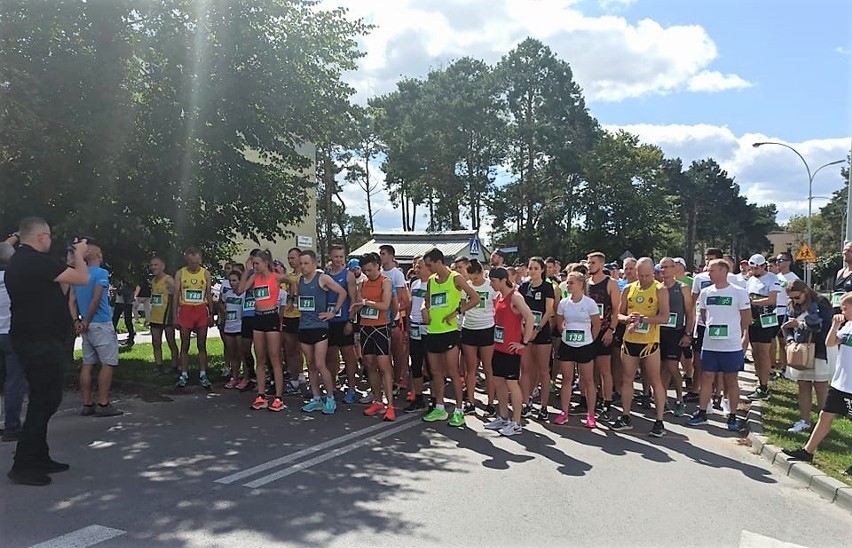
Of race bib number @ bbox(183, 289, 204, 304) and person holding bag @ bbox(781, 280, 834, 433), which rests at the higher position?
race bib number @ bbox(183, 289, 204, 304)

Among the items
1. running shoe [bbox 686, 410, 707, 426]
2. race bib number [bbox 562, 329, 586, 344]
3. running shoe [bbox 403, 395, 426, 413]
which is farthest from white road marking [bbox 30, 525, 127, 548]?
running shoe [bbox 686, 410, 707, 426]

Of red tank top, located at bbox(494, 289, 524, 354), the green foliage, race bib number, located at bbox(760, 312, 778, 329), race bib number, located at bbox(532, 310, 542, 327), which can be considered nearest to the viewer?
red tank top, located at bbox(494, 289, 524, 354)

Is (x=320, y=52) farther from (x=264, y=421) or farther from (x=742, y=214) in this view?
(x=742, y=214)

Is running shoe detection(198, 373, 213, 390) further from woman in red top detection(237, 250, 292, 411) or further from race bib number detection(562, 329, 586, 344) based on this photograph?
race bib number detection(562, 329, 586, 344)

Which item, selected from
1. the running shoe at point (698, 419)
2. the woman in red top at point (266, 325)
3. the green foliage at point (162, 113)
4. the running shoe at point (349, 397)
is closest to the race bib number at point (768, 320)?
the running shoe at point (698, 419)

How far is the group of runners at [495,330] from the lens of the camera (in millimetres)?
7379

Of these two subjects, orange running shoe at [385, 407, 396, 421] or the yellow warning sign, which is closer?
orange running shoe at [385, 407, 396, 421]

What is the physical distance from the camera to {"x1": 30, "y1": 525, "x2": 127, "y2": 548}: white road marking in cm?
399

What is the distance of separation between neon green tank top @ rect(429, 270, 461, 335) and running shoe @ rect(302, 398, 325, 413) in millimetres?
1908

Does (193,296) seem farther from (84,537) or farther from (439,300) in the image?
(84,537)

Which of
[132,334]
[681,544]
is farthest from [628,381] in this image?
[132,334]

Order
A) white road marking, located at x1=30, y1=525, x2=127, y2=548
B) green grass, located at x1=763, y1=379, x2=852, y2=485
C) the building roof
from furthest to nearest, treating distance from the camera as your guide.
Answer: the building roof
green grass, located at x1=763, y1=379, x2=852, y2=485
white road marking, located at x1=30, y1=525, x2=127, y2=548

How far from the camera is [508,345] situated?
23.4 ft

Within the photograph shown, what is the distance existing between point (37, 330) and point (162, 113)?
16.3ft
